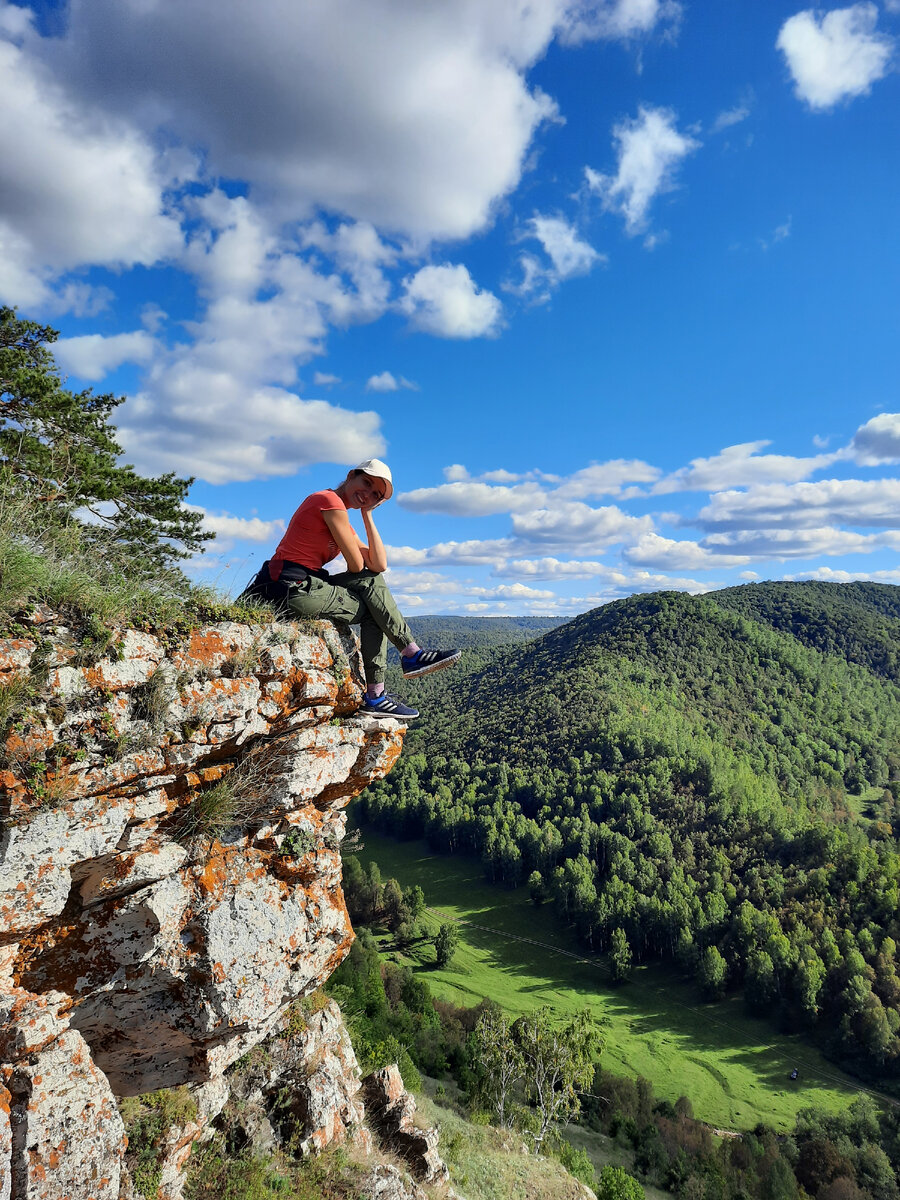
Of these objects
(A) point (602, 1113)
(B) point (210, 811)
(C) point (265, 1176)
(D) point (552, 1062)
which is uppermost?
(B) point (210, 811)

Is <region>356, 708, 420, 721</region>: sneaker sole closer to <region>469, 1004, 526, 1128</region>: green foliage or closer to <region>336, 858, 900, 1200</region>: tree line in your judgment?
<region>336, 858, 900, 1200</region>: tree line

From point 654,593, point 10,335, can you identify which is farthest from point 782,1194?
point 654,593

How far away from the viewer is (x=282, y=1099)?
9.57 m

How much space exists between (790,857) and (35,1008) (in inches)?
3817

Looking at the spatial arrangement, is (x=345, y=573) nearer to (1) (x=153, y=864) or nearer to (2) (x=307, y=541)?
(2) (x=307, y=541)

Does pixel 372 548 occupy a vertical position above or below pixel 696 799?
above

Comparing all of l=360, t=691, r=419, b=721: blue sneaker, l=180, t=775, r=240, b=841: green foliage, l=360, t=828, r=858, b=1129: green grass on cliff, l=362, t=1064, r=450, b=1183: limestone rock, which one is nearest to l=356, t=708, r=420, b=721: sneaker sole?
l=360, t=691, r=419, b=721: blue sneaker

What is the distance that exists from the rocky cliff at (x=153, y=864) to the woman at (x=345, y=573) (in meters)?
0.42

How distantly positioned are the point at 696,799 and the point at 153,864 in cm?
10539

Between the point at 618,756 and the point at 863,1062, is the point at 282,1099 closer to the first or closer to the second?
the point at 863,1062

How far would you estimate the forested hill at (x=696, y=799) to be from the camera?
6266 centimetres

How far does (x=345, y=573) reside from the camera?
24.6 ft

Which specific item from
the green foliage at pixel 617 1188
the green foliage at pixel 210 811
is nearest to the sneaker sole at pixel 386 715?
the green foliage at pixel 210 811

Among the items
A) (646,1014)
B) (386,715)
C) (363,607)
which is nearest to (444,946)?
(646,1014)
